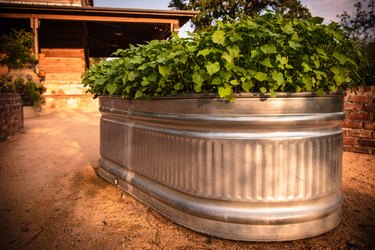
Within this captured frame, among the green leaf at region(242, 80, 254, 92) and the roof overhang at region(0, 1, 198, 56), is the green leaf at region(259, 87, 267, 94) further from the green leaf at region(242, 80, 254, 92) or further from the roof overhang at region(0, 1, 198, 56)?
the roof overhang at region(0, 1, 198, 56)

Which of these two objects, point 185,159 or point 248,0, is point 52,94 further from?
point 248,0

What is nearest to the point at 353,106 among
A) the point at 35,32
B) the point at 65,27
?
the point at 35,32

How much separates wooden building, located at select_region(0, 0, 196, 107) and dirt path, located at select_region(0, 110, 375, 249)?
8476mm

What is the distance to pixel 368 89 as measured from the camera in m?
3.67

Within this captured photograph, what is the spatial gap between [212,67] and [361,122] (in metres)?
3.27

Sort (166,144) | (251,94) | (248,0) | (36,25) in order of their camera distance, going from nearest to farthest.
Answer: (251,94)
(166,144)
(36,25)
(248,0)

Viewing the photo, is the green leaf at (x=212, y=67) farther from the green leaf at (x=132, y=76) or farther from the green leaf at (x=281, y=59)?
the green leaf at (x=132, y=76)

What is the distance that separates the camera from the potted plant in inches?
59.9

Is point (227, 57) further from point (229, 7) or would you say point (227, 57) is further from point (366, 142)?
point (229, 7)

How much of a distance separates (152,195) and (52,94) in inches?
418

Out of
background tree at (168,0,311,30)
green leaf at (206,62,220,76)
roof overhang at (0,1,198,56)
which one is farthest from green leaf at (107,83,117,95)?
background tree at (168,0,311,30)

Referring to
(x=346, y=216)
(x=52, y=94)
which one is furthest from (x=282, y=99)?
(x=52, y=94)

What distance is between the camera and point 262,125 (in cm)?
153

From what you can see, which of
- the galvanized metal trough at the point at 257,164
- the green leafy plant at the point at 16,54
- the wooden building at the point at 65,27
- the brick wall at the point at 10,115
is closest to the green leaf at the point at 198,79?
the galvanized metal trough at the point at 257,164
